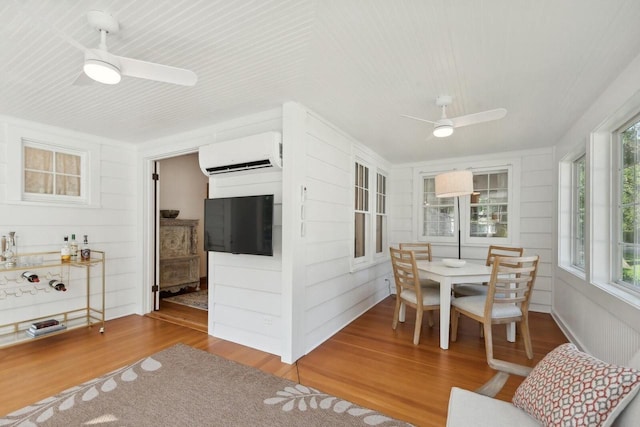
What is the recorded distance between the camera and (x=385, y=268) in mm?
5129

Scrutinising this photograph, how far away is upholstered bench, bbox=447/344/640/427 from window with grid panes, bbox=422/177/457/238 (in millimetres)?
3752

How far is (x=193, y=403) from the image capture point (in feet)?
6.88

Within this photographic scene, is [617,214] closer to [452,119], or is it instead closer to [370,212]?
[452,119]

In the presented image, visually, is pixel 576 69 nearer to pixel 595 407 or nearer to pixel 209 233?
pixel 595 407

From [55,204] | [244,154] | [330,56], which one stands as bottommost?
[55,204]

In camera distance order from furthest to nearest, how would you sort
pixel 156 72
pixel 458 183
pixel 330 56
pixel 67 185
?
pixel 67 185 < pixel 458 183 < pixel 330 56 < pixel 156 72

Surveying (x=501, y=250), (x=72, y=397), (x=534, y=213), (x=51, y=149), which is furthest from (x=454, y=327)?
(x=51, y=149)

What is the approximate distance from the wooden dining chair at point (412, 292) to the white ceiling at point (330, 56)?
1.56 m

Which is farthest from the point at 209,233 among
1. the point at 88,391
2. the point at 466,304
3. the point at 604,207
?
the point at 604,207

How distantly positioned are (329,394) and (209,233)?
6.39ft

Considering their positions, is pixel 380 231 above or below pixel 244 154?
below

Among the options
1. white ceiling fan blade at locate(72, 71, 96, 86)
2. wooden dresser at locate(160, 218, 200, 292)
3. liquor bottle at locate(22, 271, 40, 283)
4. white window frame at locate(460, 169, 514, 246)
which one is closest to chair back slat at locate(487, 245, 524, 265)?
white window frame at locate(460, 169, 514, 246)

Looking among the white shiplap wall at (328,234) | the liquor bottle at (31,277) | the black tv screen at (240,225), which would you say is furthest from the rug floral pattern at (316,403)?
the liquor bottle at (31,277)

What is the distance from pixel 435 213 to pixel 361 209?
1.72 metres
